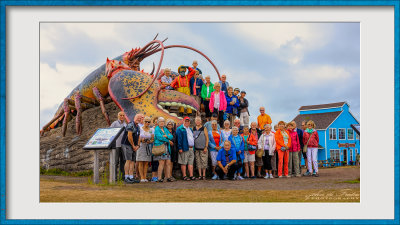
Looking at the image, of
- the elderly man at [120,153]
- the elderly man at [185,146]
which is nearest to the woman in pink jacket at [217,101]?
the elderly man at [185,146]

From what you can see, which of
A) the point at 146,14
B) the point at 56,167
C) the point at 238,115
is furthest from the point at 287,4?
the point at 56,167

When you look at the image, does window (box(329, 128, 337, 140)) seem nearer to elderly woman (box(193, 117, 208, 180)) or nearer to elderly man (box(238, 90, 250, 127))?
elderly man (box(238, 90, 250, 127))

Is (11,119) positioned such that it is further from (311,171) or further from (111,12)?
(311,171)

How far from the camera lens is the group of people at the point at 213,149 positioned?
30.1 ft

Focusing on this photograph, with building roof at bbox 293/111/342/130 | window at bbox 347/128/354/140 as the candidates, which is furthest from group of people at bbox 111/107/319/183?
window at bbox 347/128/354/140

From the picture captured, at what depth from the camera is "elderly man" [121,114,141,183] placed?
29.5ft

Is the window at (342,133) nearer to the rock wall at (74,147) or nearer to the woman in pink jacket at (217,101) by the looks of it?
the woman in pink jacket at (217,101)

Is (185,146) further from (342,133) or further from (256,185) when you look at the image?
(342,133)

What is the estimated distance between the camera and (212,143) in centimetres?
1006

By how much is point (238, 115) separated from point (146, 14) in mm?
6190

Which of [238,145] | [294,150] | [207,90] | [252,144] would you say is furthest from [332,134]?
[238,145]

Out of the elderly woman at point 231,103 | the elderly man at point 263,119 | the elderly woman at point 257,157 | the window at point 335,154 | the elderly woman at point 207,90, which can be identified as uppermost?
the elderly woman at point 207,90

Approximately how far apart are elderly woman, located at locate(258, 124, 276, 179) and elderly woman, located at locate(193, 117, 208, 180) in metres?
1.66

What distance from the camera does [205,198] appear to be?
283 inches
